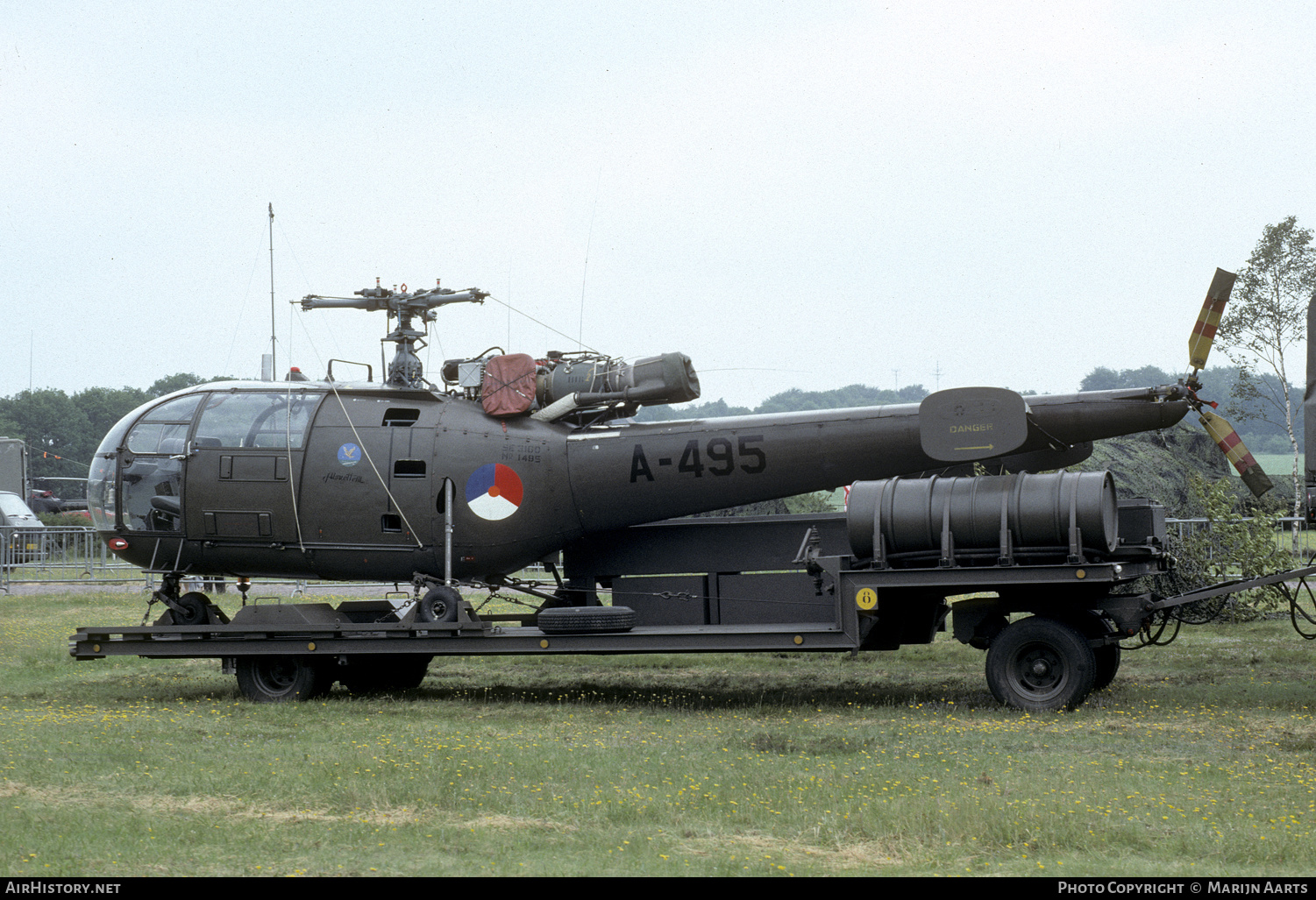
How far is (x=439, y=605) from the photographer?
11961mm

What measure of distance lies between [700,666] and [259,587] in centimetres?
1518

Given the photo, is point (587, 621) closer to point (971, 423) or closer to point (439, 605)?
point (439, 605)

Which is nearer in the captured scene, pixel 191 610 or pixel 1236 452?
pixel 1236 452

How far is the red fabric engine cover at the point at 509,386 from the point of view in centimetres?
1247

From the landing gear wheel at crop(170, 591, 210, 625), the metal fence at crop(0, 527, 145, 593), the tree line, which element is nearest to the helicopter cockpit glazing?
the landing gear wheel at crop(170, 591, 210, 625)

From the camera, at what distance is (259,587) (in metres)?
27.1

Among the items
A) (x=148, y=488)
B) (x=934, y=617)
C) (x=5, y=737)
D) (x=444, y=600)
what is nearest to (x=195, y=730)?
(x=5, y=737)

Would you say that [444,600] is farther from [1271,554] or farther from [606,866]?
[1271,554]

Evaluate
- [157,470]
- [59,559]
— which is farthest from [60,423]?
[157,470]

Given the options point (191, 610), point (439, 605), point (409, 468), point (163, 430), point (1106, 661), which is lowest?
point (1106, 661)

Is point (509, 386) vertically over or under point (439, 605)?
over

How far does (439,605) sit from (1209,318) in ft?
24.4

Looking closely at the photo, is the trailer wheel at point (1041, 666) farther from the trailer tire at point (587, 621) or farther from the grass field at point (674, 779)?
the trailer tire at point (587, 621)

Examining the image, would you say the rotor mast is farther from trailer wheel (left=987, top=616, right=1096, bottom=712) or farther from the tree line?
the tree line
